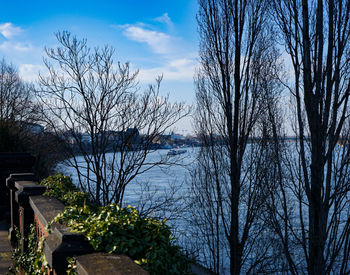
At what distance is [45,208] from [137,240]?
6.11 ft

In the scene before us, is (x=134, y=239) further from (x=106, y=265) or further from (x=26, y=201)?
(x=26, y=201)

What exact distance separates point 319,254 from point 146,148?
5.50 m

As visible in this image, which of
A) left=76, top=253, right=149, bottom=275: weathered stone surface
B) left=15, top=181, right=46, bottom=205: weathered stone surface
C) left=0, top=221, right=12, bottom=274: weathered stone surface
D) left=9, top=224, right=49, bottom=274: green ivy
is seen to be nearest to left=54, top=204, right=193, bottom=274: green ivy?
left=76, top=253, right=149, bottom=275: weathered stone surface

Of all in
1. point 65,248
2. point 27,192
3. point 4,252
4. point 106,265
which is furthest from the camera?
point 4,252

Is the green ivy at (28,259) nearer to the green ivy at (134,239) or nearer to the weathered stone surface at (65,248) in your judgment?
the green ivy at (134,239)

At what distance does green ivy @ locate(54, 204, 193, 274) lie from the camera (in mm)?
2299

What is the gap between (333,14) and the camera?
9.77 metres

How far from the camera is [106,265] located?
2109 mm

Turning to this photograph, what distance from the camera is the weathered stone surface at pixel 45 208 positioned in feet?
11.6

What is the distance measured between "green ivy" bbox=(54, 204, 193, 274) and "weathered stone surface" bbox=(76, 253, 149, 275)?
108mm

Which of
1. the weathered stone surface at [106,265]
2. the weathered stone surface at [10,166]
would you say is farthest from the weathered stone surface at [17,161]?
the weathered stone surface at [106,265]

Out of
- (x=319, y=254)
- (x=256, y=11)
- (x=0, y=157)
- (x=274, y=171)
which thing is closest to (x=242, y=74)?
(x=256, y=11)

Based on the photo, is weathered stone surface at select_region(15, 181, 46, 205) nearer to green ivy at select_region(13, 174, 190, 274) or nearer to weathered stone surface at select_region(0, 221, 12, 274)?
weathered stone surface at select_region(0, 221, 12, 274)

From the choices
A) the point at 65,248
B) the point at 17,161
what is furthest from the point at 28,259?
the point at 17,161
